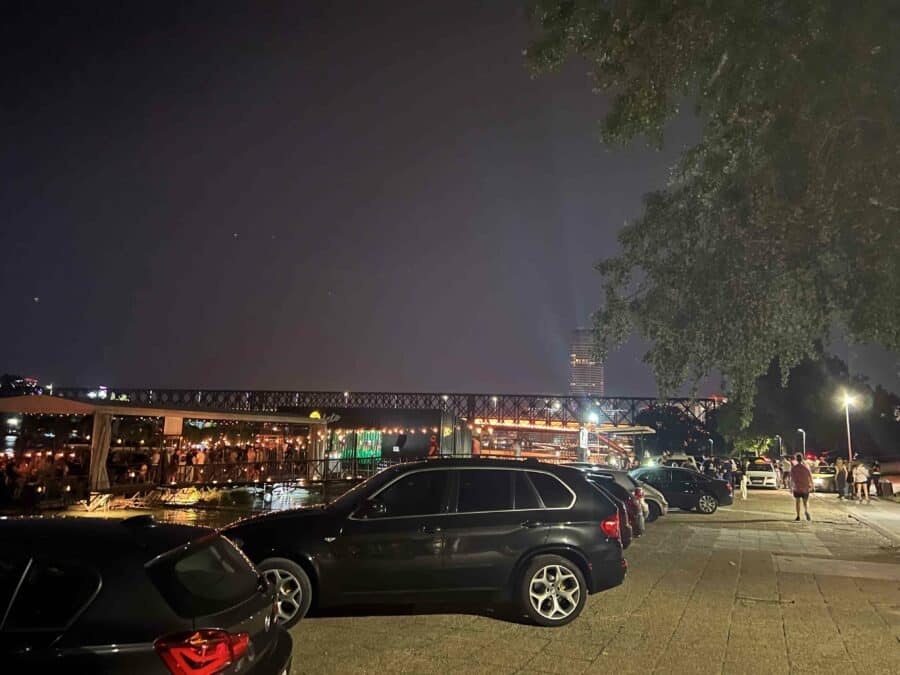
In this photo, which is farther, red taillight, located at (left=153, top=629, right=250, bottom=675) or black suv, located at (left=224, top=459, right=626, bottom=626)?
black suv, located at (left=224, top=459, right=626, bottom=626)

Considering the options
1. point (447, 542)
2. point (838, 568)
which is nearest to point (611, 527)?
point (447, 542)

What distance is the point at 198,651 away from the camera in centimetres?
323

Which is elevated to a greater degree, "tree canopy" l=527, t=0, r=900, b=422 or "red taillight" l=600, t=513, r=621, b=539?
"tree canopy" l=527, t=0, r=900, b=422

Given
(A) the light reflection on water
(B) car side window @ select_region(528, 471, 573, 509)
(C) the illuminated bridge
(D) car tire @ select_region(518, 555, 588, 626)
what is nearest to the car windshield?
(B) car side window @ select_region(528, 471, 573, 509)

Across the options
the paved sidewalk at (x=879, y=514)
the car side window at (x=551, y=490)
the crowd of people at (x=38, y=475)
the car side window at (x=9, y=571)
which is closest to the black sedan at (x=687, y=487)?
the paved sidewalk at (x=879, y=514)

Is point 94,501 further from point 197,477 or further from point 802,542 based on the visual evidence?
point 802,542

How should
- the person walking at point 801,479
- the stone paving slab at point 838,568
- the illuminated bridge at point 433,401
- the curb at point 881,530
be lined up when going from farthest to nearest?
the illuminated bridge at point 433,401
the person walking at point 801,479
the curb at point 881,530
the stone paving slab at point 838,568

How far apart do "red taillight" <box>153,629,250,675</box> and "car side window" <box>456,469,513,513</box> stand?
3967mm

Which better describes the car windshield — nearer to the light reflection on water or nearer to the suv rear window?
the suv rear window

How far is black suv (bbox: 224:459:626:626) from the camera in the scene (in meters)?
6.77

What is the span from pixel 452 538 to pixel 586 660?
1714 mm

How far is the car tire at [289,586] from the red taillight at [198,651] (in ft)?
11.1

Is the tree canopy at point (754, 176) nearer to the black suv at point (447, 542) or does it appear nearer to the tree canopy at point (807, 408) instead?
the black suv at point (447, 542)

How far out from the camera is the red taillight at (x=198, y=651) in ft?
10.4
